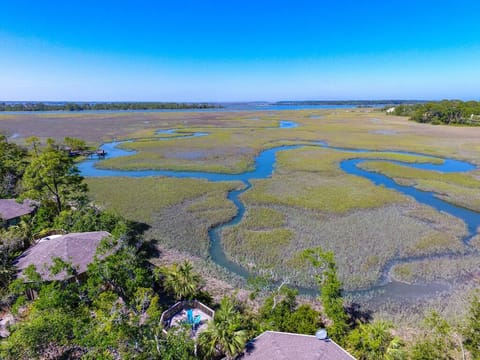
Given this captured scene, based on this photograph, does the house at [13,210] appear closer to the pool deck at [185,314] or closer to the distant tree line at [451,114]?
the pool deck at [185,314]

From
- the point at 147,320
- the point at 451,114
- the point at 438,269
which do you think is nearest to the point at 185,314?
the point at 147,320

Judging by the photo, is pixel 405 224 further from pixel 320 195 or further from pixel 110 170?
pixel 110 170

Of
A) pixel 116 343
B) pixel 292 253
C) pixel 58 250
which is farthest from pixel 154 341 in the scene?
pixel 292 253

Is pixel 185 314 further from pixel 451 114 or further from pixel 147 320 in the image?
pixel 451 114

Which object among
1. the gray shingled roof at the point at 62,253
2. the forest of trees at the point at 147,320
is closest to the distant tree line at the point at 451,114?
the forest of trees at the point at 147,320

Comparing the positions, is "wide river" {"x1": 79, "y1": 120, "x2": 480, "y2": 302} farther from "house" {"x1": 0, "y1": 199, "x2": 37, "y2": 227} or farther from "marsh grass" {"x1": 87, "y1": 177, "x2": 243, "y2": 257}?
"house" {"x1": 0, "y1": 199, "x2": 37, "y2": 227}

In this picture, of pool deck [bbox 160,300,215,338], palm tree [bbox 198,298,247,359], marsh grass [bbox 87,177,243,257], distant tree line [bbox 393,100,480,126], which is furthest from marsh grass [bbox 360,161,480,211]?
distant tree line [bbox 393,100,480,126]
